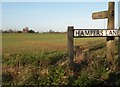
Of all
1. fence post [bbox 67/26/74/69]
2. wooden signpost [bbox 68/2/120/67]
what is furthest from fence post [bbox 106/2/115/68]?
fence post [bbox 67/26/74/69]

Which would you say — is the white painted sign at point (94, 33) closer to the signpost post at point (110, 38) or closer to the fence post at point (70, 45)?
the fence post at point (70, 45)

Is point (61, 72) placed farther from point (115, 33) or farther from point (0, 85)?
point (115, 33)

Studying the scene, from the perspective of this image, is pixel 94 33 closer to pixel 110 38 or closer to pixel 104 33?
pixel 104 33

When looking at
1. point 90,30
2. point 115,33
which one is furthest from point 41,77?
point 115,33

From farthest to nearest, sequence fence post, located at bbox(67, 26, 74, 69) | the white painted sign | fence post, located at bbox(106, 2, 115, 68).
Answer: fence post, located at bbox(106, 2, 115, 68) → the white painted sign → fence post, located at bbox(67, 26, 74, 69)

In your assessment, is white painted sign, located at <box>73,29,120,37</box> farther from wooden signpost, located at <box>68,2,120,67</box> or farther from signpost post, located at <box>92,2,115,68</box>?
signpost post, located at <box>92,2,115,68</box>

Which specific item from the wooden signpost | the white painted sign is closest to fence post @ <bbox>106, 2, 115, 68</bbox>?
the wooden signpost

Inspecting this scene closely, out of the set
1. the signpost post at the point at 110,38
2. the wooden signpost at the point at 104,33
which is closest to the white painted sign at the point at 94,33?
the wooden signpost at the point at 104,33

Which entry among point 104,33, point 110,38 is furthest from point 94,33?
point 110,38

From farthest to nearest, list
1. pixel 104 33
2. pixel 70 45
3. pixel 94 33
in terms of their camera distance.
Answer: pixel 104 33 < pixel 94 33 < pixel 70 45

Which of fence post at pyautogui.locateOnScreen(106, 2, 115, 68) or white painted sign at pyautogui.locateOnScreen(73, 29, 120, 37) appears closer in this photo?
white painted sign at pyautogui.locateOnScreen(73, 29, 120, 37)

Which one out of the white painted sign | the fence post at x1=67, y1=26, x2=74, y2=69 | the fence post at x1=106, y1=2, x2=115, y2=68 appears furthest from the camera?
the fence post at x1=106, y1=2, x2=115, y2=68

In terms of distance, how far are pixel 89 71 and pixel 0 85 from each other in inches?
102

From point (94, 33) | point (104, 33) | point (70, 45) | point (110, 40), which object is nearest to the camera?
point (70, 45)
